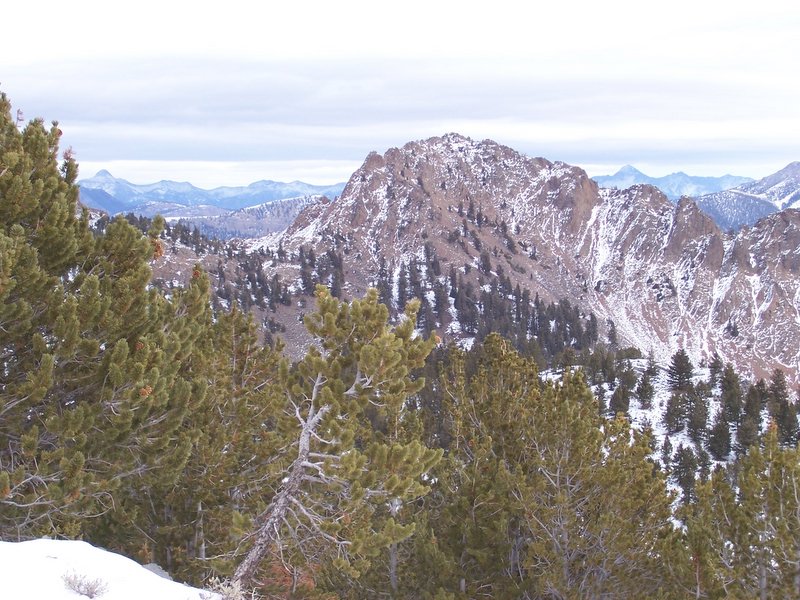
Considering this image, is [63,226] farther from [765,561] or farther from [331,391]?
[765,561]

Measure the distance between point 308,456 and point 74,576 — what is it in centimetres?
459

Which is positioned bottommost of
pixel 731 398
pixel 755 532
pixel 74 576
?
pixel 731 398

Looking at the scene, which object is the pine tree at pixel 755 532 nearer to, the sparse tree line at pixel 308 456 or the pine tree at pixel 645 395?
the sparse tree line at pixel 308 456

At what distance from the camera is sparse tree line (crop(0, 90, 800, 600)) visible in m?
Answer: 10.6

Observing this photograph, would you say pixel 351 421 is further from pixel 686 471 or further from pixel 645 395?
pixel 645 395

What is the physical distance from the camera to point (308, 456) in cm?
1099

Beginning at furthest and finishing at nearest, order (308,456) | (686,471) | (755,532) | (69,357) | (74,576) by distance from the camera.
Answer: (686,471)
(755,532)
(308,456)
(69,357)
(74,576)

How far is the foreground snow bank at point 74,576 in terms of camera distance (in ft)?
21.9

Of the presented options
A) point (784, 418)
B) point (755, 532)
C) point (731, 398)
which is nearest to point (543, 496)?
point (755, 532)

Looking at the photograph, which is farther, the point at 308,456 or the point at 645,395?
the point at 645,395

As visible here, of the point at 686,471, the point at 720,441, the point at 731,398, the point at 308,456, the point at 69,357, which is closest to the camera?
the point at 69,357

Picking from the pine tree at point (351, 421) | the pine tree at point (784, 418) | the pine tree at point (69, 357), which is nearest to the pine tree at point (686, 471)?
the pine tree at point (784, 418)

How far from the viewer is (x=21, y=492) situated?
10.8m

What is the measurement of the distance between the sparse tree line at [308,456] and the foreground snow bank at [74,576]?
2598mm
